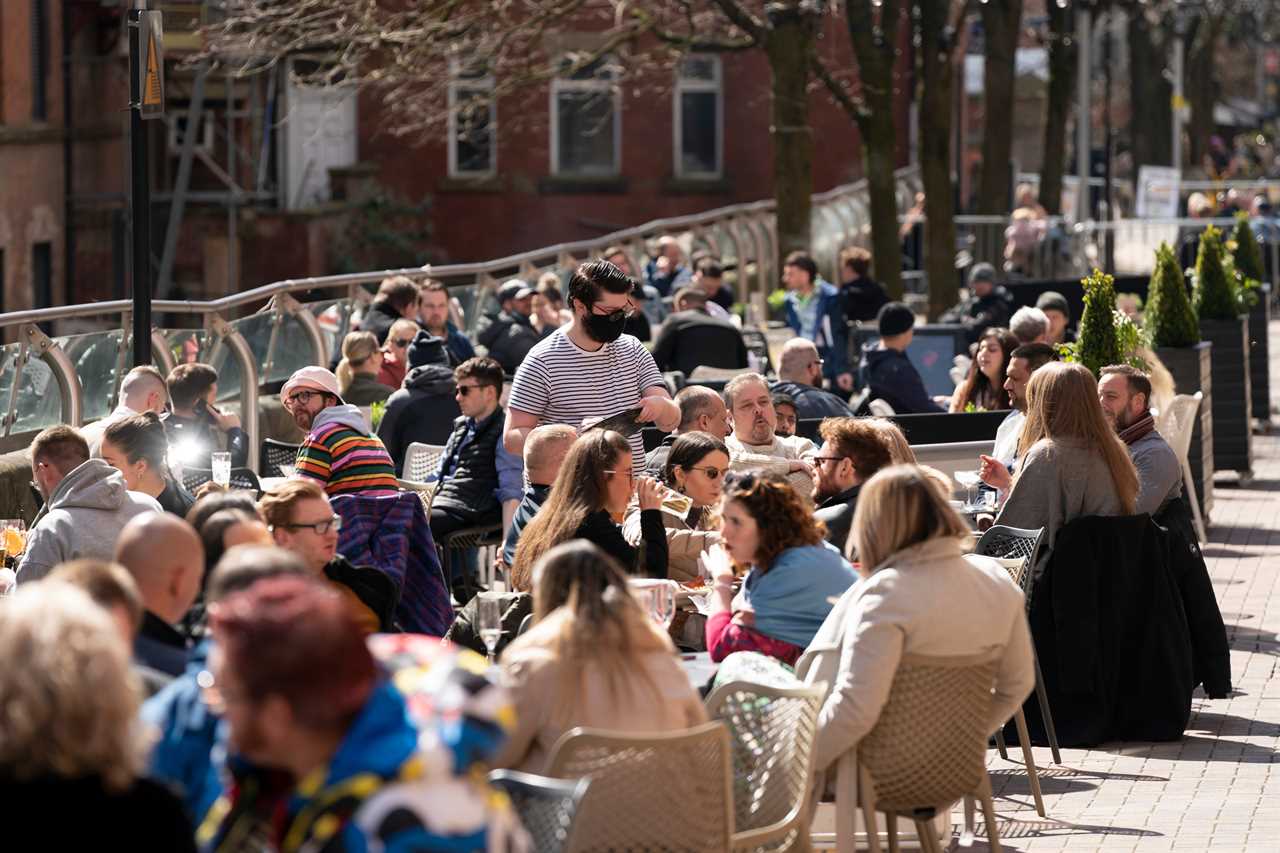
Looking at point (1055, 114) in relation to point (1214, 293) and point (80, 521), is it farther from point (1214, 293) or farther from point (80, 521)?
point (80, 521)

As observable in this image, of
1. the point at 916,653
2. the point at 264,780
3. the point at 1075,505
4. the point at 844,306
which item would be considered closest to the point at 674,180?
the point at 844,306

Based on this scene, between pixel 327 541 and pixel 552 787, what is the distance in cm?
253

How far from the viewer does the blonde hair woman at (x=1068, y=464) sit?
9227 millimetres

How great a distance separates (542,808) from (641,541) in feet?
10.6

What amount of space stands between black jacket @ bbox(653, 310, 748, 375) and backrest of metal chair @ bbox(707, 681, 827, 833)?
32.6ft

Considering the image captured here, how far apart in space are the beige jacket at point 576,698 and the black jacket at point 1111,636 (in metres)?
4.16

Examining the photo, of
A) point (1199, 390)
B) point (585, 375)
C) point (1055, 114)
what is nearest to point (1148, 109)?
point (1055, 114)

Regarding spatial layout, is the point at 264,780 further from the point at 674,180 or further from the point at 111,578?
the point at 674,180

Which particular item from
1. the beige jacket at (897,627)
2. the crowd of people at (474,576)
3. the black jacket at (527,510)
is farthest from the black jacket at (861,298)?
the beige jacket at (897,627)

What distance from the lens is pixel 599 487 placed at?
7605 millimetres

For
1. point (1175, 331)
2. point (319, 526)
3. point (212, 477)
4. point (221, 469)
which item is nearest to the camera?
point (319, 526)

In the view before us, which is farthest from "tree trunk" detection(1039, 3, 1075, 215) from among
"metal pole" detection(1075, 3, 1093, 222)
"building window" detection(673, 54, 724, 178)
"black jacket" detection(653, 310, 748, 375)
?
"black jacket" detection(653, 310, 748, 375)

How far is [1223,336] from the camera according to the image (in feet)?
59.2

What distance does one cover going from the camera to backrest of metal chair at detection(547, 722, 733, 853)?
5.22 metres
